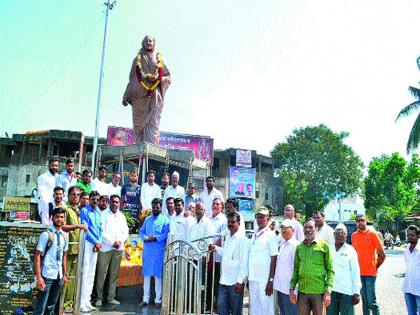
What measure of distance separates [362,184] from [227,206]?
38769mm

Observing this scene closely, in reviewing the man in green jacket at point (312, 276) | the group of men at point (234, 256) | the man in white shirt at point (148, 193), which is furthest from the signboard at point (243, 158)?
the man in green jacket at point (312, 276)

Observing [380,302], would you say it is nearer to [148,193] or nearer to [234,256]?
[234,256]

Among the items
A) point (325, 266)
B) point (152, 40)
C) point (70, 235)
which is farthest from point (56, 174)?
point (152, 40)

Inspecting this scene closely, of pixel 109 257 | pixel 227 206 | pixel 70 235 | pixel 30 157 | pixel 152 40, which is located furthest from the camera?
pixel 30 157

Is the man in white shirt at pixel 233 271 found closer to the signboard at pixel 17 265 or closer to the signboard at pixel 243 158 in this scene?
the signboard at pixel 17 265

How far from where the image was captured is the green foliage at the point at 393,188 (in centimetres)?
4194

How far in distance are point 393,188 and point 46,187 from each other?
41.6 meters

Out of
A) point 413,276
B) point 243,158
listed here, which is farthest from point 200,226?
point 243,158

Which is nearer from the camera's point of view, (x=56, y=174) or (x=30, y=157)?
(x=56, y=174)

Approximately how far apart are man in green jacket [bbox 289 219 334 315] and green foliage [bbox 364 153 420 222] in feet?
131

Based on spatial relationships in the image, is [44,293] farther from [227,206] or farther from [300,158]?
[300,158]

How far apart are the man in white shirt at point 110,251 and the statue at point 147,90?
22.3ft

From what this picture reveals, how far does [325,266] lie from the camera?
531cm

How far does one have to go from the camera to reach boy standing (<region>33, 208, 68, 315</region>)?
512 cm
